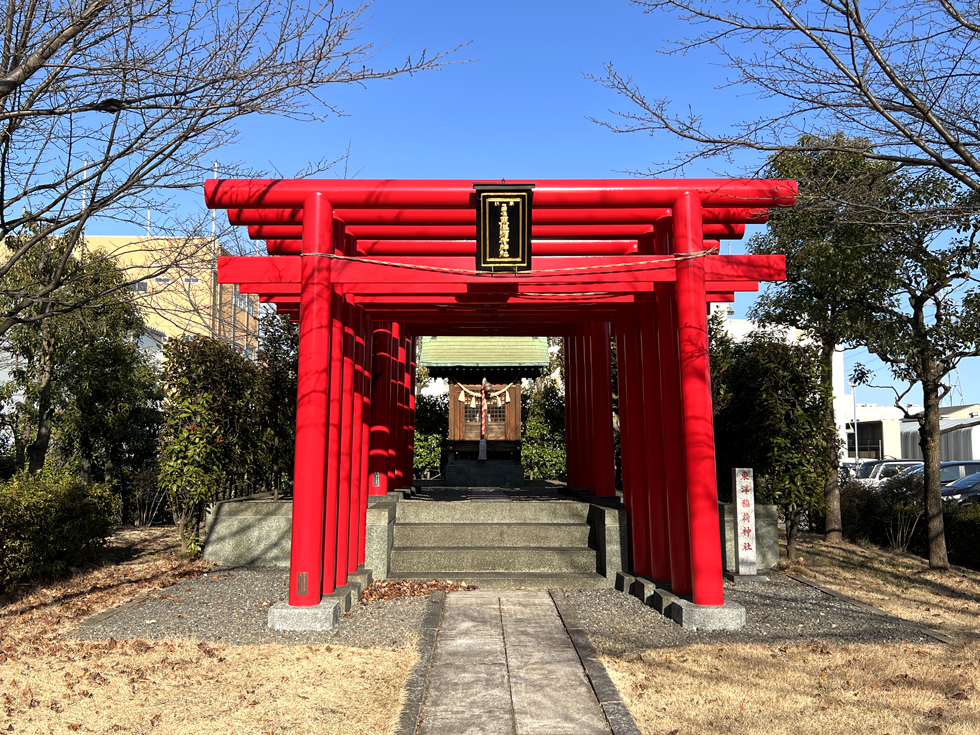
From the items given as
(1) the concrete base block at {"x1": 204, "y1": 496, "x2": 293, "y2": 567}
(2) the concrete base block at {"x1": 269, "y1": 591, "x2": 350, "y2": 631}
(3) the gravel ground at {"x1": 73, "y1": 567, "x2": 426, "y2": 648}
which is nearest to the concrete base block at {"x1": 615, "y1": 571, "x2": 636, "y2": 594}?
(3) the gravel ground at {"x1": 73, "y1": 567, "x2": 426, "y2": 648}

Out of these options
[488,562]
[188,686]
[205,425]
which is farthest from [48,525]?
[488,562]

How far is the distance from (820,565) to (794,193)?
583cm

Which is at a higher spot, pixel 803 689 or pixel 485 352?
pixel 485 352

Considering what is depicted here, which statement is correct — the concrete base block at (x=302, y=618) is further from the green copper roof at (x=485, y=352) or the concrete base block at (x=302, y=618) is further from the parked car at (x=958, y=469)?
the parked car at (x=958, y=469)

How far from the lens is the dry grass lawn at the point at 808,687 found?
4.30 meters

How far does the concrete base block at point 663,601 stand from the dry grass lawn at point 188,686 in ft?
8.82

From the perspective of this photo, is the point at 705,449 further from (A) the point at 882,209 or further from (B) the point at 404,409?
(B) the point at 404,409

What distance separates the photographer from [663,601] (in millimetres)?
7141

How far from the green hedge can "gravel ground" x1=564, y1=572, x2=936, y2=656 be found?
20.0 feet

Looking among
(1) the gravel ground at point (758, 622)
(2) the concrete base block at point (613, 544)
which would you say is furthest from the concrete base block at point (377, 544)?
(2) the concrete base block at point (613, 544)

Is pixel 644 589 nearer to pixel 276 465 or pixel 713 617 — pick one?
pixel 713 617

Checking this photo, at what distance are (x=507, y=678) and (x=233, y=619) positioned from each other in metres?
3.17

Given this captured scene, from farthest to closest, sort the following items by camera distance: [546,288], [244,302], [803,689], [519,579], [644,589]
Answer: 1. [244,302]
2. [519,579]
3. [546,288]
4. [644,589]
5. [803,689]

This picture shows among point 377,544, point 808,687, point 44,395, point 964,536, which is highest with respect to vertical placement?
point 44,395
